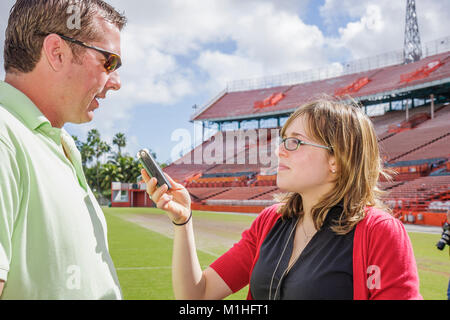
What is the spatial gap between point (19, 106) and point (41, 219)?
35 centimetres

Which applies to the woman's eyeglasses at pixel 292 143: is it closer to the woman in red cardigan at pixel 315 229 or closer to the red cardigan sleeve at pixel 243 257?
the woman in red cardigan at pixel 315 229

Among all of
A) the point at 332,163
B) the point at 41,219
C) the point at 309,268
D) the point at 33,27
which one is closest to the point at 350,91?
the point at 332,163

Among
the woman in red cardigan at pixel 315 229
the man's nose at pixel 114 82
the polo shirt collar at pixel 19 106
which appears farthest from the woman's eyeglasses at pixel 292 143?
the polo shirt collar at pixel 19 106

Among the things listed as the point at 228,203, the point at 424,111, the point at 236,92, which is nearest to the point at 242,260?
the point at 228,203

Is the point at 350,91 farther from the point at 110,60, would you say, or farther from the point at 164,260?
the point at 110,60

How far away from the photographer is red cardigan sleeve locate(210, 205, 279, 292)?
182cm

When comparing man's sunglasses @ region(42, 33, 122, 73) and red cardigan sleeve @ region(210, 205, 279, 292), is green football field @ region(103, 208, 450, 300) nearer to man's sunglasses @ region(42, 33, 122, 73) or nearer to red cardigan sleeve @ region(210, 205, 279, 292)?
red cardigan sleeve @ region(210, 205, 279, 292)

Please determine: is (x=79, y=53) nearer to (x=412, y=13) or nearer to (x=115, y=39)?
(x=115, y=39)

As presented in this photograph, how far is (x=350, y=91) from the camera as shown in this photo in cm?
3791

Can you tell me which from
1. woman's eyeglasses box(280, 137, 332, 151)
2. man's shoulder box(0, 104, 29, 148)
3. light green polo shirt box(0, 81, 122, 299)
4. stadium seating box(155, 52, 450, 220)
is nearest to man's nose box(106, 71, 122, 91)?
light green polo shirt box(0, 81, 122, 299)

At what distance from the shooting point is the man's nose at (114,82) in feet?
4.67

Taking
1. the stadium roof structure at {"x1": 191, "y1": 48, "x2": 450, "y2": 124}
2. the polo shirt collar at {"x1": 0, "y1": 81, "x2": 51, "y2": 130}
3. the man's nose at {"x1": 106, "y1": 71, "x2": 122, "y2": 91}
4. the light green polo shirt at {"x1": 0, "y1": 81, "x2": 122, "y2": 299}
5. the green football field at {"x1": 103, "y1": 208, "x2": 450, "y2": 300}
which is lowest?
the green football field at {"x1": 103, "y1": 208, "x2": 450, "y2": 300}

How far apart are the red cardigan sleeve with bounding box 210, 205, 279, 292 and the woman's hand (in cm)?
38

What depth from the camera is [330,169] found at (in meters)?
1.72
